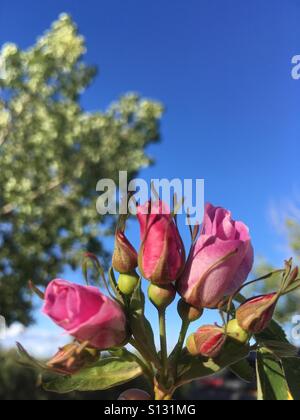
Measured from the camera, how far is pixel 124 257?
1.72 ft

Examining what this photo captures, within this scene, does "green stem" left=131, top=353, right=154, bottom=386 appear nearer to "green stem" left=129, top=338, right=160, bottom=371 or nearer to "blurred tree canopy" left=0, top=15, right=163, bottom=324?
"green stem" left=129, top=338, right=160, bottom=371

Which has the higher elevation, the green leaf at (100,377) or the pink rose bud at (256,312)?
the pink rose bud at (256,312)

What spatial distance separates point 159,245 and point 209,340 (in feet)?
0.30

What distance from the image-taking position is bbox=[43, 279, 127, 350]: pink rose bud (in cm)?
45

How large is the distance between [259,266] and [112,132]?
375cm

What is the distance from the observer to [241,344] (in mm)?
490

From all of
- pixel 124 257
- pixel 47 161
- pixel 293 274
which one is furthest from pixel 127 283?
pixel 47 161

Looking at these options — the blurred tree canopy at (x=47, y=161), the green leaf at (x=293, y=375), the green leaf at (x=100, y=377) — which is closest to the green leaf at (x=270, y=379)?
the green leaf at (x=293, y=375)

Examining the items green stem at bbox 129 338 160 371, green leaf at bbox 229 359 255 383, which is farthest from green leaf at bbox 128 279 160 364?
green leaf at bbox 229 359 255 383

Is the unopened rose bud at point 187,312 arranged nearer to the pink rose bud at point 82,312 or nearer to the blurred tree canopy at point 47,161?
the pink rose bud at point 82,312

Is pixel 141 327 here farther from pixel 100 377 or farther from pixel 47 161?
pixel 47 161

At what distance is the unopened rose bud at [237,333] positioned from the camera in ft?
1.59

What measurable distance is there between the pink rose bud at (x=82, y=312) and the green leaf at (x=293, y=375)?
6.7 inches
